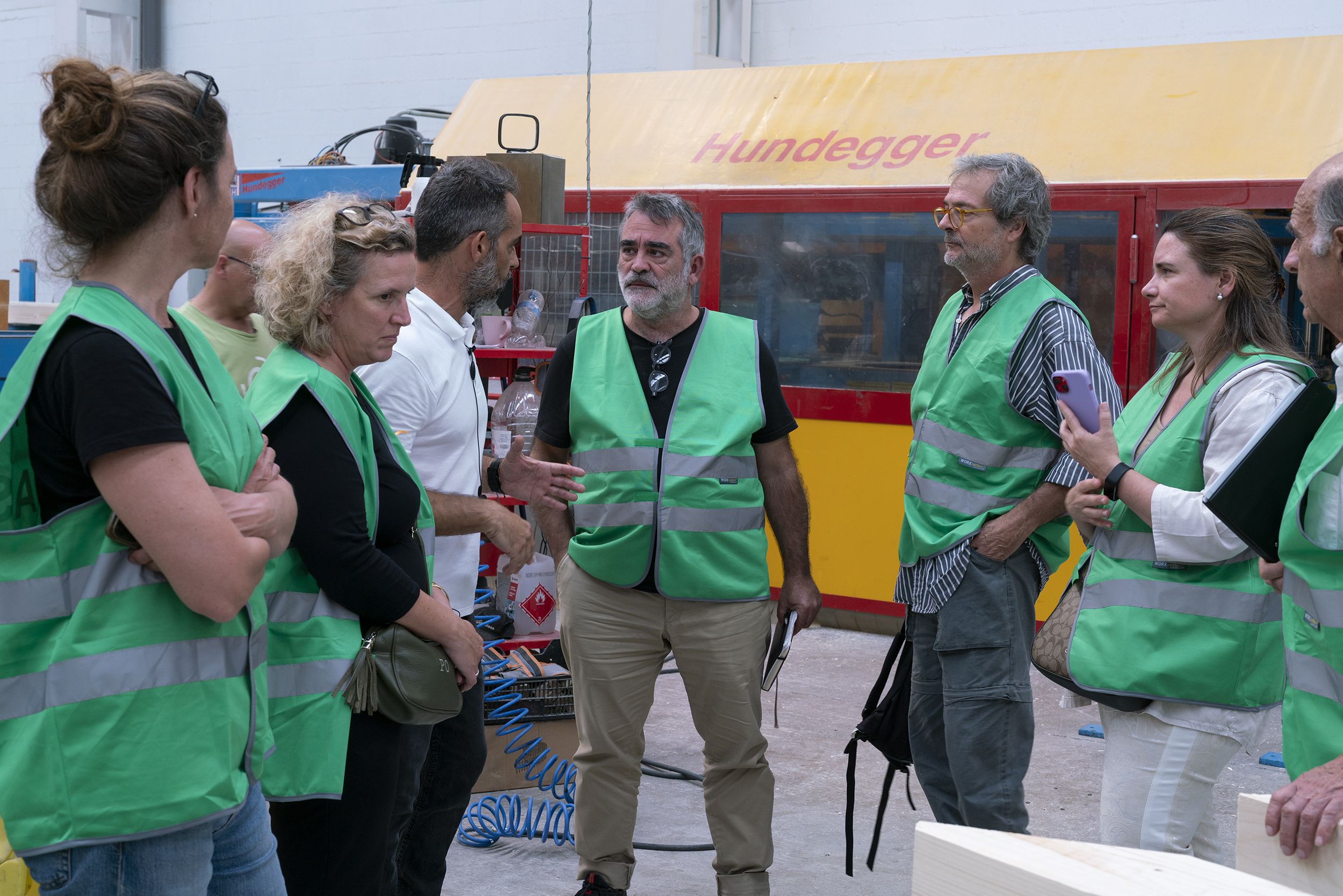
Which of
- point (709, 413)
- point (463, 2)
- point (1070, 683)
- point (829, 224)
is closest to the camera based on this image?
point (1070, 683)

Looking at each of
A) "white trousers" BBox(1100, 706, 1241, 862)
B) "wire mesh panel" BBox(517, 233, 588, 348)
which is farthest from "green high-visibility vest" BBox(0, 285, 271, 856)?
"wire mesh panel" BBox(517, 233, 588, 348)

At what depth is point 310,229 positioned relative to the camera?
93.0 inches

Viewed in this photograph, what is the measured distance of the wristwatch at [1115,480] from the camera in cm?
262

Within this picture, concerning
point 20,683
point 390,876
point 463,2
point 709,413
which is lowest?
point 390,876

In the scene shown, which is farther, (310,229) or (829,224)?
(829,224)

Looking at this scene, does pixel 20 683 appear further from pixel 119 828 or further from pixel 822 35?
pixel 822 35

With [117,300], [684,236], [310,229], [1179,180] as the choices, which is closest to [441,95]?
[1179,180]

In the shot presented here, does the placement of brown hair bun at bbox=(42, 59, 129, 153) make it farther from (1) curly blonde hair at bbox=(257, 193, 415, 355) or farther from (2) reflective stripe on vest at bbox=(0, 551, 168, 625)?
(1) curly blonde hair at bbox=(257, 193, 415, 355)

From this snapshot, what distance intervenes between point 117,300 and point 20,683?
495mm

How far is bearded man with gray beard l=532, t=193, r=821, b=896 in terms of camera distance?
3330mm

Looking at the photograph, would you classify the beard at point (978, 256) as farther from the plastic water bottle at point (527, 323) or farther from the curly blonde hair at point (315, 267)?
the plastic water bottle at point (527, 323)

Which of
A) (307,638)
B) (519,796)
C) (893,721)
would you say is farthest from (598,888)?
(307,638)

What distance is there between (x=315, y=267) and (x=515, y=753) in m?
2.49

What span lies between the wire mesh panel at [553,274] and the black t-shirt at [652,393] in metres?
1.20
